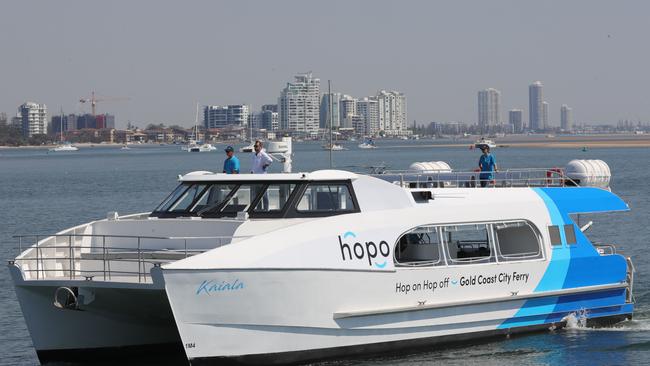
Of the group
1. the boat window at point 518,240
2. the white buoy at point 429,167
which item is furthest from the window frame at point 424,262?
the white buoy at point 429,167

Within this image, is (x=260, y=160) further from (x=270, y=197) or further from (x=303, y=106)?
(x=303, y=106)

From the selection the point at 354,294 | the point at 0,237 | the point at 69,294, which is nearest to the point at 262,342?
the point at 354,294

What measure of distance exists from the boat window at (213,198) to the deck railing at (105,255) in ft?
2.63

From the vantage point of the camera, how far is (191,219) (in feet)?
50.1

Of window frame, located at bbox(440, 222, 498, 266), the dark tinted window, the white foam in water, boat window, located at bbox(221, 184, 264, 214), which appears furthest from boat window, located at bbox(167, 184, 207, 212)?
the white foam in water

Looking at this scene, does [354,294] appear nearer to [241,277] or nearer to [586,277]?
[241,277]

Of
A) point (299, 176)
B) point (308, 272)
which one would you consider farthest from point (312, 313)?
point (299, 176)

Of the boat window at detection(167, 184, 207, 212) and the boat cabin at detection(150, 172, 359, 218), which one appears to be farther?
the boat window at detection(167, 184, 207, 212)

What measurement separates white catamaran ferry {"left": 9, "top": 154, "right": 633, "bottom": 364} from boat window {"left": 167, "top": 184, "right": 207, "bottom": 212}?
21 millimetres

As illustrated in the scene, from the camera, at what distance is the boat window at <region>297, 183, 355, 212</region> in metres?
15.3

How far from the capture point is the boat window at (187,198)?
16.0m

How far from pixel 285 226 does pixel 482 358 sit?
3565 mm

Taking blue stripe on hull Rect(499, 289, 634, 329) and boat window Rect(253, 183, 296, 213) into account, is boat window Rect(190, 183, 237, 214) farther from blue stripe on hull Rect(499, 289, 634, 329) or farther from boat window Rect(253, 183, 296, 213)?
blue stripe on hull Rect(499, 289, 634, 329)

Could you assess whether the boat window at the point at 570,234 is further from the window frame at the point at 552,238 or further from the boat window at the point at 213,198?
the boat window at the point at 213,198
